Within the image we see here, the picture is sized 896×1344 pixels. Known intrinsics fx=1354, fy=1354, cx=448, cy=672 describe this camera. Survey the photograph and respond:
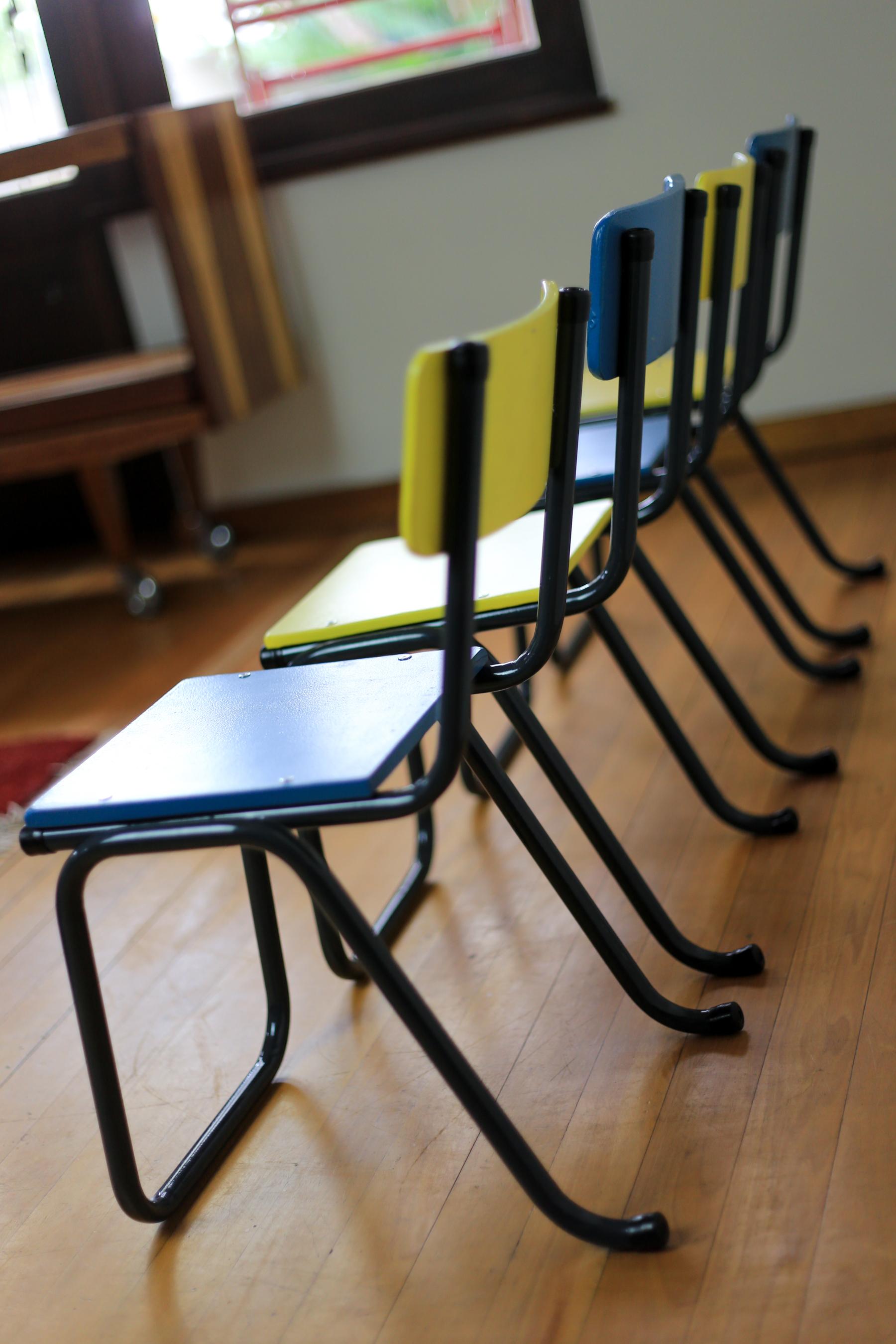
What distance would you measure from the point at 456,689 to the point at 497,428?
0.17m


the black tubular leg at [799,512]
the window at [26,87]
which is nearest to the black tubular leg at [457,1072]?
the black tubular leg at [799,512]

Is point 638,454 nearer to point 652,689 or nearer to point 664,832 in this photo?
point 652,689

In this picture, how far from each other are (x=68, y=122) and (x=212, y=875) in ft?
7.05

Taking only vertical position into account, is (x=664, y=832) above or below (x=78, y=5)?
below

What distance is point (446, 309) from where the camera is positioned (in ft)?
10.4

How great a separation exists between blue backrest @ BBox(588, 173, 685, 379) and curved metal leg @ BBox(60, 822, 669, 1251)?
1.62 feet

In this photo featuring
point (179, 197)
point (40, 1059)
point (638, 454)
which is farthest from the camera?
point (179, 197)

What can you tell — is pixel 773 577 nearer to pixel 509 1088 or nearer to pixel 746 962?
pixel 746 962

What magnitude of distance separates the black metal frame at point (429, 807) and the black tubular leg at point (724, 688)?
1.06ft

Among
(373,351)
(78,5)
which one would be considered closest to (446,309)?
(373,351)

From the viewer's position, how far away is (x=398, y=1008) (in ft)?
3.04

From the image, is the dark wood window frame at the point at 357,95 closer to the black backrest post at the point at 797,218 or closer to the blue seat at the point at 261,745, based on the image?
the black backrest post at the point at 797,218

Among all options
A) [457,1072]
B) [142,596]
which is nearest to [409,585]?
[457,1072]

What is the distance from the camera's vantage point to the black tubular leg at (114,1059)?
0.98 meters
